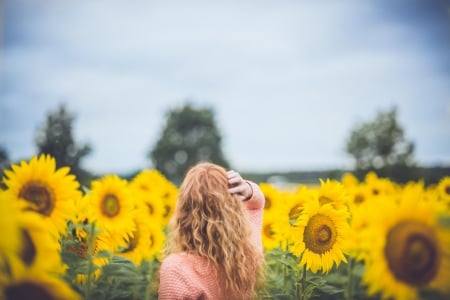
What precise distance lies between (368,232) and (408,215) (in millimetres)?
195

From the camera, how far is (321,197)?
4027 mm

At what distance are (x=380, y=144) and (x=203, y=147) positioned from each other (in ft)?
90.2

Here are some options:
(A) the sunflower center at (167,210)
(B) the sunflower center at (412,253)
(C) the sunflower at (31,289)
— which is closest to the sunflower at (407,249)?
(B) the sunflower center at (412,253)

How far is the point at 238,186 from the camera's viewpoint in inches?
137

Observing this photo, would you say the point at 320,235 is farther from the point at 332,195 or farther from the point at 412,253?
the point at 412,253

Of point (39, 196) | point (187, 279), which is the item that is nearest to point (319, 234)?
point (187, 279)

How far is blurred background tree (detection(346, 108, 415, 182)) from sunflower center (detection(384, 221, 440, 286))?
711 inches

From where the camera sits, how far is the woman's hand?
3.44m

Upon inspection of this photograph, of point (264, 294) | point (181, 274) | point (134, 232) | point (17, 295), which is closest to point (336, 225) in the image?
point (264, 294)

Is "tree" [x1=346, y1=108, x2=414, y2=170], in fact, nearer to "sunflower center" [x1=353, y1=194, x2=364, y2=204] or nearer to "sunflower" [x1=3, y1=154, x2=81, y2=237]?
"sunflower center" [x1=353, y1=194, x2=364, y2=204]

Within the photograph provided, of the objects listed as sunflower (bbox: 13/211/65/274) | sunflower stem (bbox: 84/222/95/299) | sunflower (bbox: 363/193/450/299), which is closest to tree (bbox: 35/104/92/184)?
sunflower stem (bbox: 84/222/95/299)

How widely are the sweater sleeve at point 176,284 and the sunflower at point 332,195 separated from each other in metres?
1.52

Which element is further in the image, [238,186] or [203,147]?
[203,147]

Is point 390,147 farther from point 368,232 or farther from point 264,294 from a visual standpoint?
point 368,232
